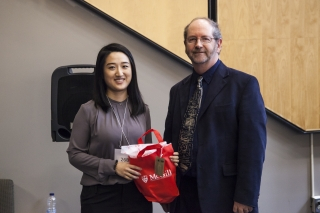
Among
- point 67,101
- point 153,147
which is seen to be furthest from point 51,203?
point 153,147

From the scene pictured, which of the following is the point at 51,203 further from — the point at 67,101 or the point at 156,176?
the point at 156,176

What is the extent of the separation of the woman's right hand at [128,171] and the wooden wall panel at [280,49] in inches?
60.3


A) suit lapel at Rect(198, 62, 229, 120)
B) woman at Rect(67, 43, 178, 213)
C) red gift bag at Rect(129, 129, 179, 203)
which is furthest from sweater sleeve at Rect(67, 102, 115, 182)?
suit lapel at Rect(198, 62, 229, 120)

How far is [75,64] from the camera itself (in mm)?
2785

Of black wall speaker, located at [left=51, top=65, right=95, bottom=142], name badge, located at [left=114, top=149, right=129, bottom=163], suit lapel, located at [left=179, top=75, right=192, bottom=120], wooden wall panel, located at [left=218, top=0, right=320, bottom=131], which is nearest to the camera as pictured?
A: name badge, located at [left=114, top=149, right=129, bottom=163]

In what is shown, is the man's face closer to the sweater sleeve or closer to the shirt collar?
the shirt collar

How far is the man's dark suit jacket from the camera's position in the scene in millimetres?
1649

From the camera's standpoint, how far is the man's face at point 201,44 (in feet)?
5.87

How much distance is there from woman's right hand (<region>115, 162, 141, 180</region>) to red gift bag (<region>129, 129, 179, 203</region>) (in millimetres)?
20

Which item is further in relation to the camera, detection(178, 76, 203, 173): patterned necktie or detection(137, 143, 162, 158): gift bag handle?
detection(178, 76, 203, 173): patterned necktie

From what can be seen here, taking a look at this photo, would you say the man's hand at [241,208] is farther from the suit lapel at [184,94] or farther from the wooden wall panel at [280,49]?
the wooden wall panel at [280,49]

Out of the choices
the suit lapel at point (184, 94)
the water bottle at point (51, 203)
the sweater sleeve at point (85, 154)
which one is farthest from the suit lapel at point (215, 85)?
the water bottle at point (51, 203)

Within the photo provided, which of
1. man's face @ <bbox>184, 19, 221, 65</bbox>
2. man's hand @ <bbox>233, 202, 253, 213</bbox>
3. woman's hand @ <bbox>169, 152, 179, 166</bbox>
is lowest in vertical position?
man's hand @ <bbox>233, 202, 253, 213</bbox>

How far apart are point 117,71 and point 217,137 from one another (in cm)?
61
